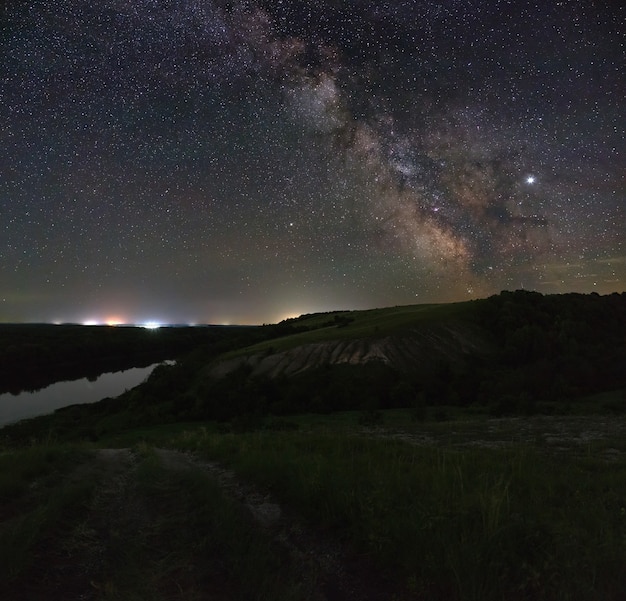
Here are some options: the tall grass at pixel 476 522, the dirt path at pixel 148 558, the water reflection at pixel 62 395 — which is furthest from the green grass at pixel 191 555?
the water reflection at pixel 62 395

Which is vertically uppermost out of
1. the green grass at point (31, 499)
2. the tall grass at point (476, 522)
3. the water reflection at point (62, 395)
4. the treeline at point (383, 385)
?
the tall grass at point (476, 522)

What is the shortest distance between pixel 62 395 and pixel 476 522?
88112 mm

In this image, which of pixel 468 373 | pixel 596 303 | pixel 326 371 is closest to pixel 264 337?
pixel 326 371

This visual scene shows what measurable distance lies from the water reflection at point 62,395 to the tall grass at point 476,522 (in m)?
61.1

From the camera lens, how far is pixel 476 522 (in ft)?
16.8

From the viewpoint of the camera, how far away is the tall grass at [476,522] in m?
4.16

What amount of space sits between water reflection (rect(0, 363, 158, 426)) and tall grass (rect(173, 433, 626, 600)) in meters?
61.1

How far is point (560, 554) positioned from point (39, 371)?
123212 mm

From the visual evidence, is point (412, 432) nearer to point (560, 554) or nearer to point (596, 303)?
point (560, 554)

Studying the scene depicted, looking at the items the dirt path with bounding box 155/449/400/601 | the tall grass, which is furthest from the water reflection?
the tall grass

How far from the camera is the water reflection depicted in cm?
6245

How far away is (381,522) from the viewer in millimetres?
5617

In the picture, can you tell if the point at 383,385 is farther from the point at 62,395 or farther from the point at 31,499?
the point at 62,395

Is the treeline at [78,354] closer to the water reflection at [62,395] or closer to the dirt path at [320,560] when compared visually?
the water reflection at [62,395]
